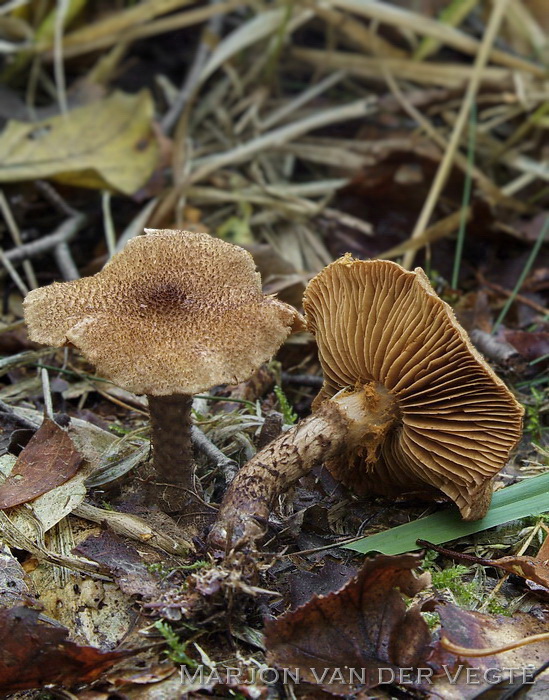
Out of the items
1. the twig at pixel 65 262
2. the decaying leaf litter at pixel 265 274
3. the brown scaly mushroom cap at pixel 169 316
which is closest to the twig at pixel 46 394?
the decaying leaf litter at pixel 265 274

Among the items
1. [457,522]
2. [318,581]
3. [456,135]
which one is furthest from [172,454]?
[456,135]

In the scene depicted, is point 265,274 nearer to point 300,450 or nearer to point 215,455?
point 215,455

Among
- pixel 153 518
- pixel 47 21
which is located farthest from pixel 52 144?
pixel 153 518

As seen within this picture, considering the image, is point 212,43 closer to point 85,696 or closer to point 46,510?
point 46,510

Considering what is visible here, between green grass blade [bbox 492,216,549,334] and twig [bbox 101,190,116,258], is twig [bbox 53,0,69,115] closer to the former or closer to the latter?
twig [bbox 101,190,116,258]

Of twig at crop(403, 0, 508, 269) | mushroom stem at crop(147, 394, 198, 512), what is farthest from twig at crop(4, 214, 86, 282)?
twig at crop(403, 0, 508, 269)

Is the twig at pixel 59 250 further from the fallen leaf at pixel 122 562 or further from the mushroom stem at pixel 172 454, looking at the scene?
the fallen leaf at pixel 122 562

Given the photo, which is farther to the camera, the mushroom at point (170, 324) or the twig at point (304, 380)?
the twig at point (304, 380)
